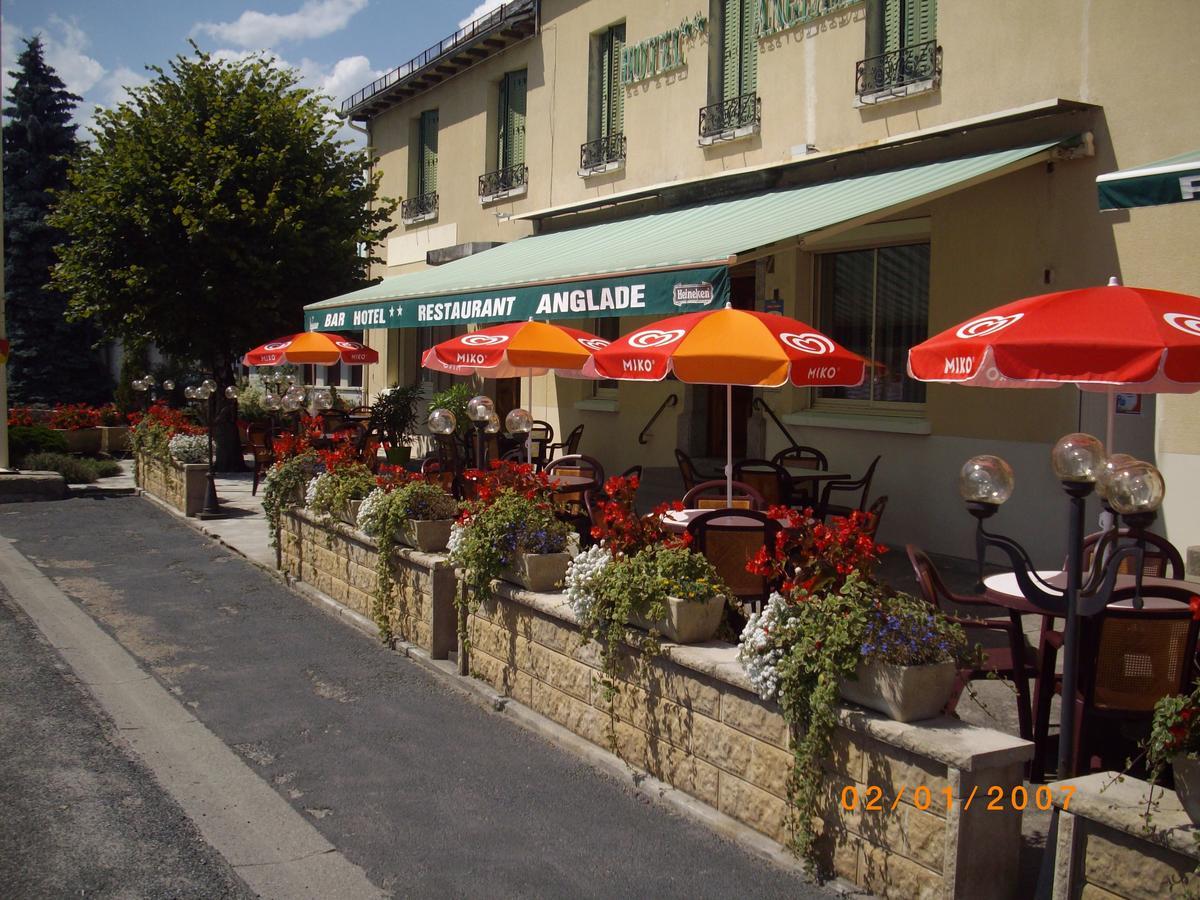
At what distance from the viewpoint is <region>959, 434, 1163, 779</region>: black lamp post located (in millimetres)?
3604

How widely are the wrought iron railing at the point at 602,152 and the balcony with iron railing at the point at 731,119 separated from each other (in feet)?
6.19

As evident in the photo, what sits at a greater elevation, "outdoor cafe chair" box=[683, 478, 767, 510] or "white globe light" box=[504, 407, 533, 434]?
"white globe light" box=[504, 407, 533, 434]

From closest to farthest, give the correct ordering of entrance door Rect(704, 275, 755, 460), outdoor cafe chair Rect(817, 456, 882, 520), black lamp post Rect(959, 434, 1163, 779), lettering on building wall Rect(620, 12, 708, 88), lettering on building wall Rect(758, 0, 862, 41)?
black lamp post Rect(959, 434, 1163, 779) < outdoor cafe chair Rect(817, 456, 882, 520) < lettering on building wall Rect(758, 0, 862, 41) < lettering on building wall Rect(620, 12, 708, 88) < entrance door Rect(704, 275, 755, 460)

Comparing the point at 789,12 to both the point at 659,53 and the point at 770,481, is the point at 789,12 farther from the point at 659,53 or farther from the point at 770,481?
the point at 770,481

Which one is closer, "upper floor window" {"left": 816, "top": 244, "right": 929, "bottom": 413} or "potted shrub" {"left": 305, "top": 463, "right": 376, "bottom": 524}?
"potted shrub" {"left": 305, "top": 463, "right": 376, "bottom": 524}

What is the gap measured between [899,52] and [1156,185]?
5.61m

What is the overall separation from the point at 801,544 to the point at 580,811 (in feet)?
4.94

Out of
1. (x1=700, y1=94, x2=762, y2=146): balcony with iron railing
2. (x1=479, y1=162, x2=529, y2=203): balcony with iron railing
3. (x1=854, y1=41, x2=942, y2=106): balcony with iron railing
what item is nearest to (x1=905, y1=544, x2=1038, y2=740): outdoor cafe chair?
(x1=854, y1=41, x2=942, y2=106): balcony with iron railing

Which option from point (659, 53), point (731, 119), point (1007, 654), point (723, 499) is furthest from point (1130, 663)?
point (659, 53)

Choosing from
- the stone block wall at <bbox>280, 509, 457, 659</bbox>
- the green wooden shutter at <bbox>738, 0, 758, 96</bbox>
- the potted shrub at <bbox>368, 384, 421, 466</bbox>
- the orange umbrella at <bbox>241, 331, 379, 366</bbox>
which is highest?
the green wooden shutter at <bbox>738, 0, 758, 96</bbox>

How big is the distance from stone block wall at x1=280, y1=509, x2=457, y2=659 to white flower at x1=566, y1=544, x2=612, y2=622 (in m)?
1.68

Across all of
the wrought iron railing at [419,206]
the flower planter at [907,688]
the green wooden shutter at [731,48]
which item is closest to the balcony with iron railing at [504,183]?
the wrought iron railing at [419,206]

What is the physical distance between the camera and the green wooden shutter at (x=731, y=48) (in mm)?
12492

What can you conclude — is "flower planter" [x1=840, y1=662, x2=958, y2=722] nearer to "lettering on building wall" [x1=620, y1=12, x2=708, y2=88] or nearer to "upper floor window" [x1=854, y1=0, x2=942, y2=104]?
"upper floor window" [x1=854, y1=0, x2=942, y2=104]
